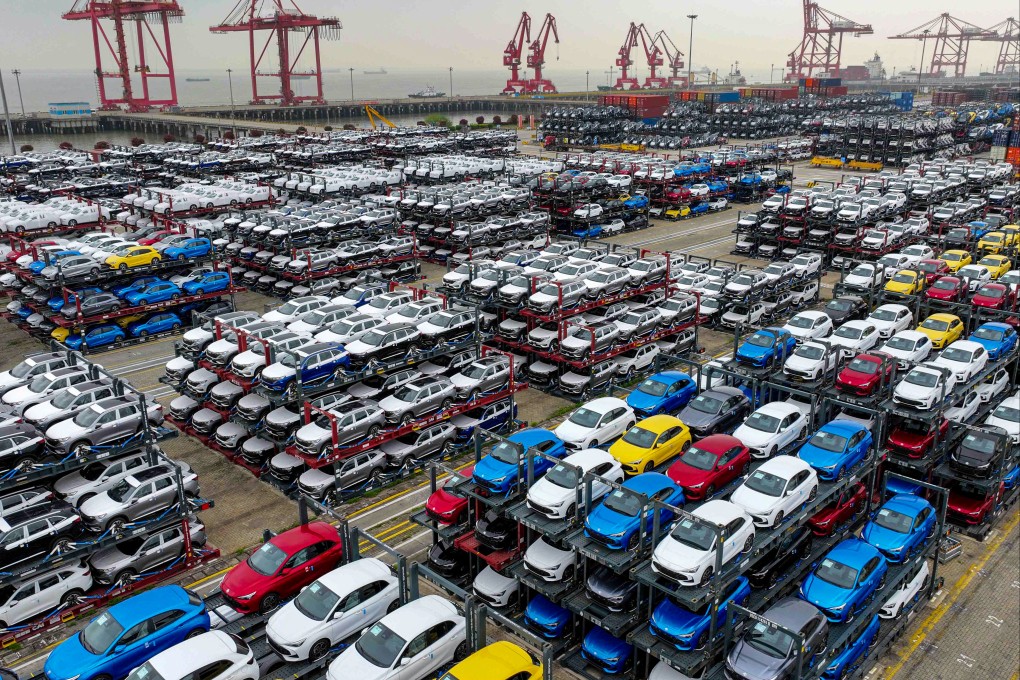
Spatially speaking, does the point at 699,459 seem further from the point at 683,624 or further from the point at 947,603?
the point at 947,603

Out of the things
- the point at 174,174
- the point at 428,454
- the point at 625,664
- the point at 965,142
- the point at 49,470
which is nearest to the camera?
the point at 625,664

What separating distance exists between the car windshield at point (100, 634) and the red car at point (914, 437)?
19943 millimetres

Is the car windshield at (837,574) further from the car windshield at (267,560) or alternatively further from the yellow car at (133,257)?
the yellow car at (133,257)

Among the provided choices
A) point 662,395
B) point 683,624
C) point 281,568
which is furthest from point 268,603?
point 662,395

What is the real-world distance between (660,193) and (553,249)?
977 inches

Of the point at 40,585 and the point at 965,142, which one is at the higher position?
the point at 965,142

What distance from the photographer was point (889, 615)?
16781 millimetres

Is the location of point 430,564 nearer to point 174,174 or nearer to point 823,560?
point 823,560

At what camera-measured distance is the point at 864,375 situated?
2206cm

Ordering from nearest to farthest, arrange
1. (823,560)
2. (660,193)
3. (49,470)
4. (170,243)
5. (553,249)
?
(823,560)
(49,470)
(170,243)
(553,249)
(660,193)

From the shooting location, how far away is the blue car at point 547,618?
16219 millimetres

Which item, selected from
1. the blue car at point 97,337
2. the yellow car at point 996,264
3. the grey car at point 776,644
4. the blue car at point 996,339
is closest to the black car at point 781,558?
the grey car at point 776,644

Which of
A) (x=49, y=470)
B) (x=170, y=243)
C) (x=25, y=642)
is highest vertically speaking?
(x=170, y=243)

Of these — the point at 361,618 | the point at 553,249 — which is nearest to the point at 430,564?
the point at 361,618
